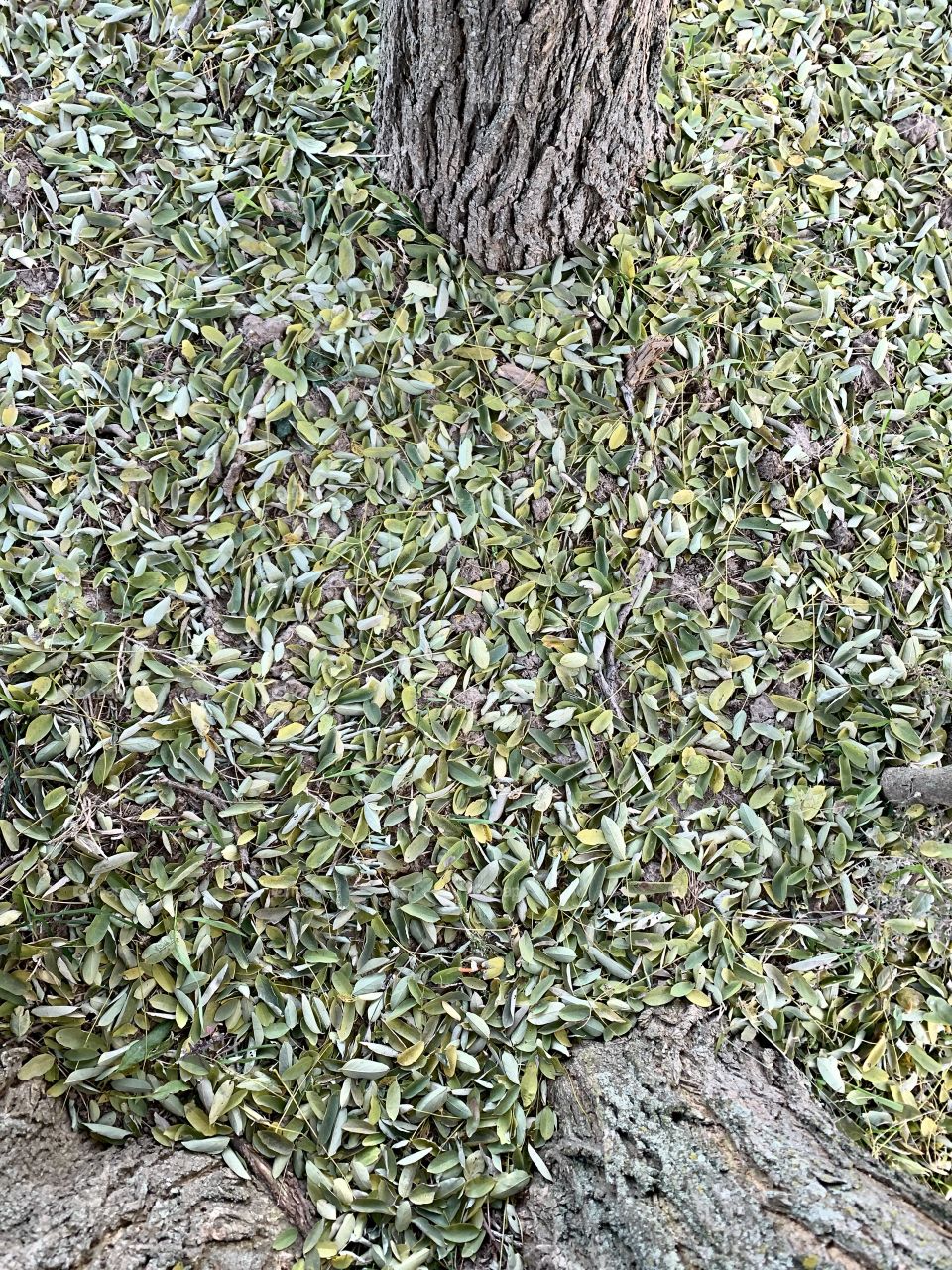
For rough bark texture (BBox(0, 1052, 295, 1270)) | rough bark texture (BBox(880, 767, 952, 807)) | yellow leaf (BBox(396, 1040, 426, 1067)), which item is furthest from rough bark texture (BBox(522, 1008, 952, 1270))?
rough bark texture (BBox(880, 767, 952, 807))

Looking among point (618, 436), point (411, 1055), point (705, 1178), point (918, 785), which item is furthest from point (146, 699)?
point (918, 785)

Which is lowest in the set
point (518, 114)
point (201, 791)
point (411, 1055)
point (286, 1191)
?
point (286, 1191)

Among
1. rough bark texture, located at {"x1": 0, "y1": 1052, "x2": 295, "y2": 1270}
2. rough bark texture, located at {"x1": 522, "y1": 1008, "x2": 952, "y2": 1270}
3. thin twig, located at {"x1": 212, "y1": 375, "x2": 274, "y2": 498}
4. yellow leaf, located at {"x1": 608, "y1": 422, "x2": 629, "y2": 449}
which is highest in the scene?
yellow leaf, located at {"x1": 608, "y1": 422, "x2": 629, "y2": 449}

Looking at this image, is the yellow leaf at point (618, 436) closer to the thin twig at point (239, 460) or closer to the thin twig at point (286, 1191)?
the thin twig at point (239, 460)

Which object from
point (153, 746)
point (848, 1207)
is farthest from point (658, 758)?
point (153, 746)

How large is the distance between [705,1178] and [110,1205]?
3.90 ft

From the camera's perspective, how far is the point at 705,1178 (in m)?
1.92

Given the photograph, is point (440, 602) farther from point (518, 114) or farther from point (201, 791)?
point (518, 114)

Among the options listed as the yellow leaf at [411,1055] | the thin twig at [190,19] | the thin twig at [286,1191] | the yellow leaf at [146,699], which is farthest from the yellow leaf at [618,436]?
the thin twig at [286,1191]

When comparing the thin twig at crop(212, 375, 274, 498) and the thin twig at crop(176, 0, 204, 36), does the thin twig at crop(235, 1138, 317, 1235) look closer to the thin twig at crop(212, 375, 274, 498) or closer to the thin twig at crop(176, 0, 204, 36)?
the thin twig at crop(212, 375, 274, 498)

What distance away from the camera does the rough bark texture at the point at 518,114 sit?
241 cm

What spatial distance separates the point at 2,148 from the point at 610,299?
174 cm

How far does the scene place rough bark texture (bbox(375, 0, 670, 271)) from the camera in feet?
7.91

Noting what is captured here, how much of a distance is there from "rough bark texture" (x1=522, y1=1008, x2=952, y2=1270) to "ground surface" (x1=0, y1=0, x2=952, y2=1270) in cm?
9
